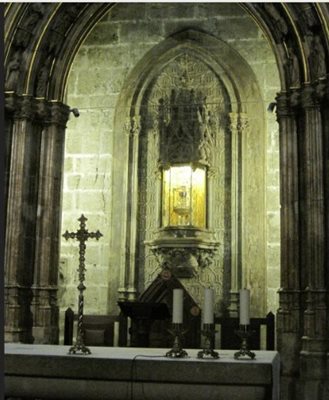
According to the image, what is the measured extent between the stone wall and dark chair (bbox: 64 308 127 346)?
25.7 inches

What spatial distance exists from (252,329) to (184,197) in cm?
293

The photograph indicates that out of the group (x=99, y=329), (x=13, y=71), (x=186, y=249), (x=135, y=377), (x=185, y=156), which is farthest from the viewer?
Answer: (x=185, y=156)

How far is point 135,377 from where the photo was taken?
15.4ft

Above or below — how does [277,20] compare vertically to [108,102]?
above

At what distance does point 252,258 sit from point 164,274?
5.98 feet

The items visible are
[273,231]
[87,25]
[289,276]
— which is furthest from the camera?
[273,231]

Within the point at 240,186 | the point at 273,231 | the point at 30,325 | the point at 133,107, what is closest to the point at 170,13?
the point at 133,107

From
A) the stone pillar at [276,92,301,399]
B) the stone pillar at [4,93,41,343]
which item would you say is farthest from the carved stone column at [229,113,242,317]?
the stone pillar at [4,93,41,343]

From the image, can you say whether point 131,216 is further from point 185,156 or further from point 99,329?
point 99,329

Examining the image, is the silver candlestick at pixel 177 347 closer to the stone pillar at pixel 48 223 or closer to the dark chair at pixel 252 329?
the stone pillar at pixel 48 223

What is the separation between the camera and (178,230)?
1234 centimetres

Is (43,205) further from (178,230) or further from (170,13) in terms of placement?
(170,13)

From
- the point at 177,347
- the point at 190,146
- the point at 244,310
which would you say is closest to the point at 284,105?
the point at 190,146

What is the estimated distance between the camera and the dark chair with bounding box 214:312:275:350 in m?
11.1
